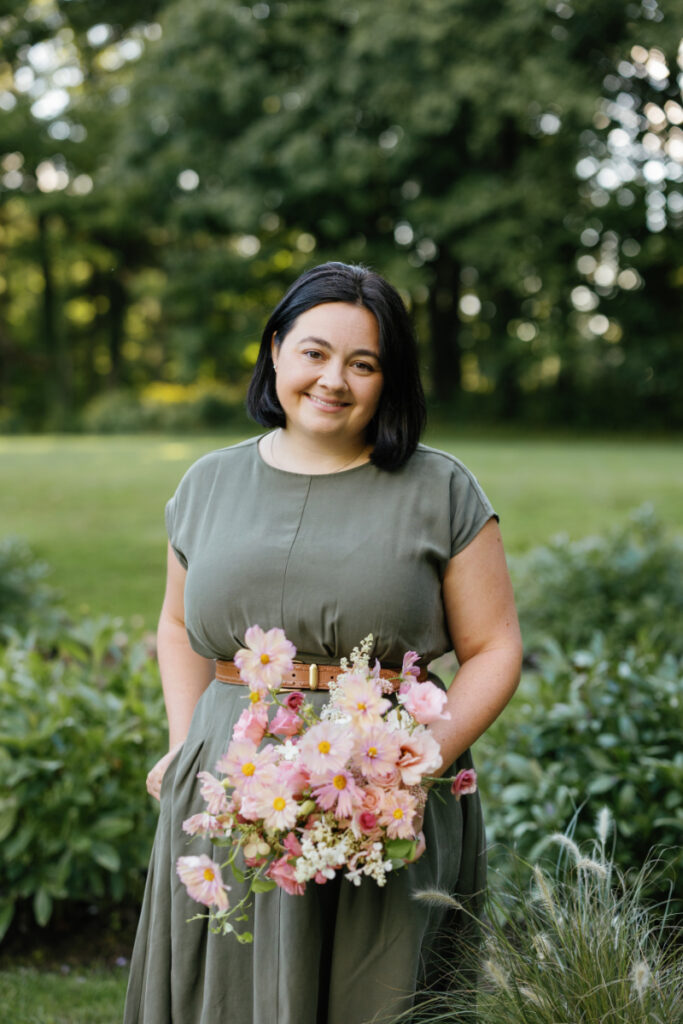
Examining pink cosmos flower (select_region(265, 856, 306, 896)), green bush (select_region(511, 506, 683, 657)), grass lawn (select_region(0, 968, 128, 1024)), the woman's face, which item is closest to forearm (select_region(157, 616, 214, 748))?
the woman's face

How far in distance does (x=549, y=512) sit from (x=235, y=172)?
18134 mm

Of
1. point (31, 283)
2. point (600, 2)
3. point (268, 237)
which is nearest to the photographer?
point (600, 2)

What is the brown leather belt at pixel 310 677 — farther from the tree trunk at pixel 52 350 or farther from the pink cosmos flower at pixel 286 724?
the tree trunk at pixel 52 350

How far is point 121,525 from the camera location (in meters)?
10.4

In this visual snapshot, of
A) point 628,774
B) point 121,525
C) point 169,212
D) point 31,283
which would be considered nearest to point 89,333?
point 31,283

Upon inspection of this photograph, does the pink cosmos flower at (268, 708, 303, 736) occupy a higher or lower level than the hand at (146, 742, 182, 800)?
higher

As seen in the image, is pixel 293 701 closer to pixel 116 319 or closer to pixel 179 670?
pixel 179 670

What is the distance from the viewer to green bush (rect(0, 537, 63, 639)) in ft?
20.3

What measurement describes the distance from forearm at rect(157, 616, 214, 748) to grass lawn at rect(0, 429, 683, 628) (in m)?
3.78

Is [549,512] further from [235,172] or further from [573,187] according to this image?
[235,172]

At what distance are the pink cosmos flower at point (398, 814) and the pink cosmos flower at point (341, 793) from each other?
53mm

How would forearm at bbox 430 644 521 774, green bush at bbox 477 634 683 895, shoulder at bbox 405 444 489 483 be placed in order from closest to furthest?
forearm at bbox 430 644 521 774
shoulder at bbox 405 444 489 483
green bush at bbox 477 634 683 895

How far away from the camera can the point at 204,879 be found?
177 cm

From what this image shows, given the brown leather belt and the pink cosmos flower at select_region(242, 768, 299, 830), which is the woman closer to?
the brown leather belt
